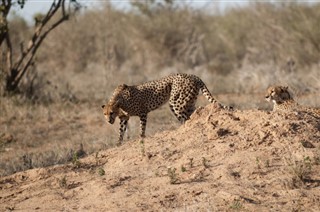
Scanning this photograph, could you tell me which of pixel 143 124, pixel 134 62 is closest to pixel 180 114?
pixel 143 124

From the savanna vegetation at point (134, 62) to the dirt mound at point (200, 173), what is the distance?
1.62m

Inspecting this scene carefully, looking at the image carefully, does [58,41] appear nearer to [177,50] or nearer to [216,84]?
[177,50]

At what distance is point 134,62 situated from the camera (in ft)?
76.8

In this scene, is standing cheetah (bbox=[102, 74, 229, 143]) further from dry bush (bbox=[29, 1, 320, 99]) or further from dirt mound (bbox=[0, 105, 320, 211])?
dry bush (bbox=[29, 1, 320, 99])

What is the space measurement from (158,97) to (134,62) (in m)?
14.3

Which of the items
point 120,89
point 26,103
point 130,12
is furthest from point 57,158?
point 130,12

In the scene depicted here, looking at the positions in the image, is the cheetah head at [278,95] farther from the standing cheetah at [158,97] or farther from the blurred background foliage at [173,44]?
the blurred background foliage at [173,44]

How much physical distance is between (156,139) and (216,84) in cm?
897

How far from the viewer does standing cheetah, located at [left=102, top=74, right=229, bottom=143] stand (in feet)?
29.4

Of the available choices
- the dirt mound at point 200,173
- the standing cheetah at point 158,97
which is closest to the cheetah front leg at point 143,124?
the standing cheetah at point 158,97

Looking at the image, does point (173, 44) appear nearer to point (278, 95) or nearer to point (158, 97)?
point (158, 97)

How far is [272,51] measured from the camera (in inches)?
849

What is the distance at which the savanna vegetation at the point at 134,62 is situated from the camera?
1155 centimetres

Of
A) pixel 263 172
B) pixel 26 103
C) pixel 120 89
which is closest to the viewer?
pixel 263 172
